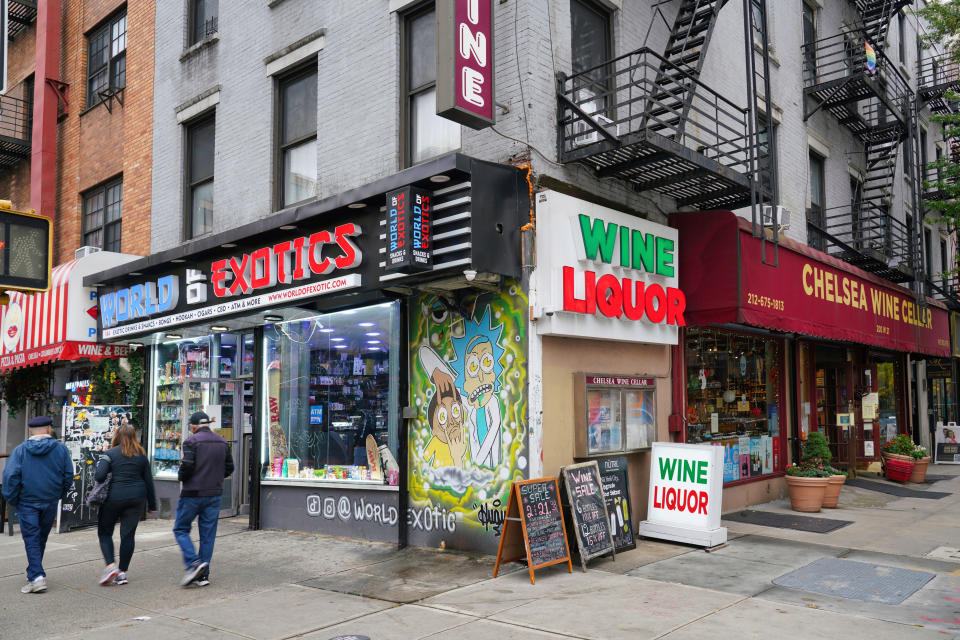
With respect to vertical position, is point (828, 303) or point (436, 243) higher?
point (436, 243)

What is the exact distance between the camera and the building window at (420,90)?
1032 cm

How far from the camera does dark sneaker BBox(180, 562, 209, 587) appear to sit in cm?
817

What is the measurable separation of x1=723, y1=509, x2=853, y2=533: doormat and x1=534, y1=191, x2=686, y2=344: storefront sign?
9.74 ft

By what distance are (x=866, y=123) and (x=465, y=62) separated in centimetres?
1259

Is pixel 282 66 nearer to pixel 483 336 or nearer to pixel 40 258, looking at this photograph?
pixel 483 336

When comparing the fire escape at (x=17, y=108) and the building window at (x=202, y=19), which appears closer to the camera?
→ the building window at (x=202, y=19)

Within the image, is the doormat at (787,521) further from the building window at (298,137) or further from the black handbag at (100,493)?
the black handbag at (100,493)

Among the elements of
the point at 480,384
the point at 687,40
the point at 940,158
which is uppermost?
the point at 940,158

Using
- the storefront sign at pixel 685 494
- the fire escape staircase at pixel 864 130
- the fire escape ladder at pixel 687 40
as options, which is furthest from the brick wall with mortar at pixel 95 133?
the fire escape staircase at pixel 864 130

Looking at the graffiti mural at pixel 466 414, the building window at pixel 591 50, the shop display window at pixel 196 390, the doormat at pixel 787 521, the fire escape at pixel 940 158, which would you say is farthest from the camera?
the fire escape at pixel 940 158

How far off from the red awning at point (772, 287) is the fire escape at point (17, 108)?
1607 centimetres

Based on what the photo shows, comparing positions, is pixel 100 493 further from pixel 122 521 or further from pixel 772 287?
pixel 772 287

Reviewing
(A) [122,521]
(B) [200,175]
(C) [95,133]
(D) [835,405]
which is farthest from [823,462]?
(C) [95,133]

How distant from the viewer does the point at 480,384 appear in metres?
9.24
